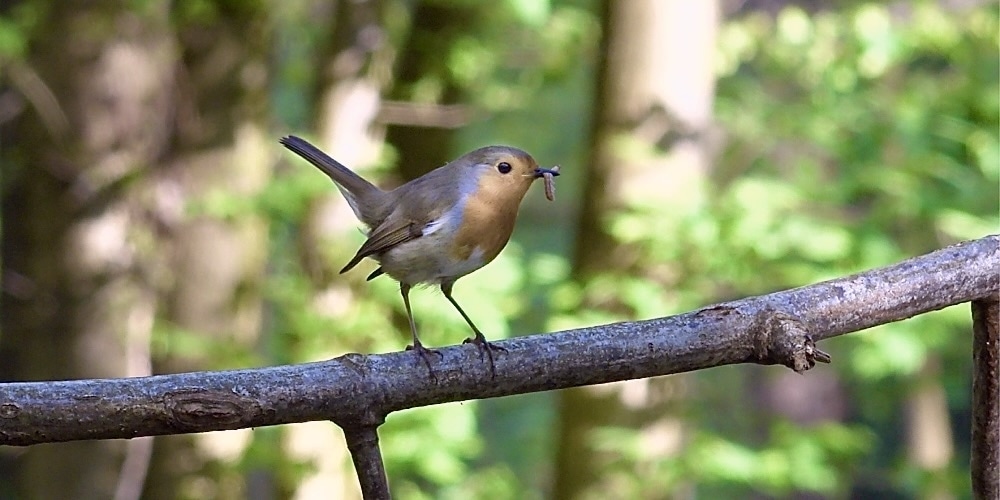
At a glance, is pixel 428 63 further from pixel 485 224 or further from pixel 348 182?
pixel 485 224

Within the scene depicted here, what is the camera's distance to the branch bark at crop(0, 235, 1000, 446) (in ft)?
4.70

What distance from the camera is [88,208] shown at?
16.1ft

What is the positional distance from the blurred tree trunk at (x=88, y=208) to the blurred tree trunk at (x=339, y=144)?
0.81 metres

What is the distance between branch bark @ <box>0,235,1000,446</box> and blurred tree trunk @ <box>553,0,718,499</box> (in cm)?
331

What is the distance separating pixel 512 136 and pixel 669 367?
678 cm

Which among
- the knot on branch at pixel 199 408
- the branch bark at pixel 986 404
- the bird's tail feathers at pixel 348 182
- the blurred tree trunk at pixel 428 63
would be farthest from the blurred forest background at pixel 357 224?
the knot on branch at pixel 199 408

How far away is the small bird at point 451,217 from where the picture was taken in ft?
7.86

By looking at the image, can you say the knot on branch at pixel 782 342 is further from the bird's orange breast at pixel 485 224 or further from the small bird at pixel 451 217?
the bird's orange breast at pixel 485 224

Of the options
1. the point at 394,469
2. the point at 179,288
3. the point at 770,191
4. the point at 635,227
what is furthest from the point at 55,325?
the point at 770,191

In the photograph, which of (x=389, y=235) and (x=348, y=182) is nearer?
(x=389, y=235)

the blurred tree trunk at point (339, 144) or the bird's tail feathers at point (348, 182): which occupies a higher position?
the blurred tree trunk at point (339, 144)

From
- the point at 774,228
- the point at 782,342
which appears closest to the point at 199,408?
the point at 782,342

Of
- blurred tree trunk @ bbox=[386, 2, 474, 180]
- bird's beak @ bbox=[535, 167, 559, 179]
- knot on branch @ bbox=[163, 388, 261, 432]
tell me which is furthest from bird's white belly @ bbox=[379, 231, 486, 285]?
blurred tree trunk @ bbox=[386, 2, 474, 180]

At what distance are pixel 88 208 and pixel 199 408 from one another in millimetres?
3803
